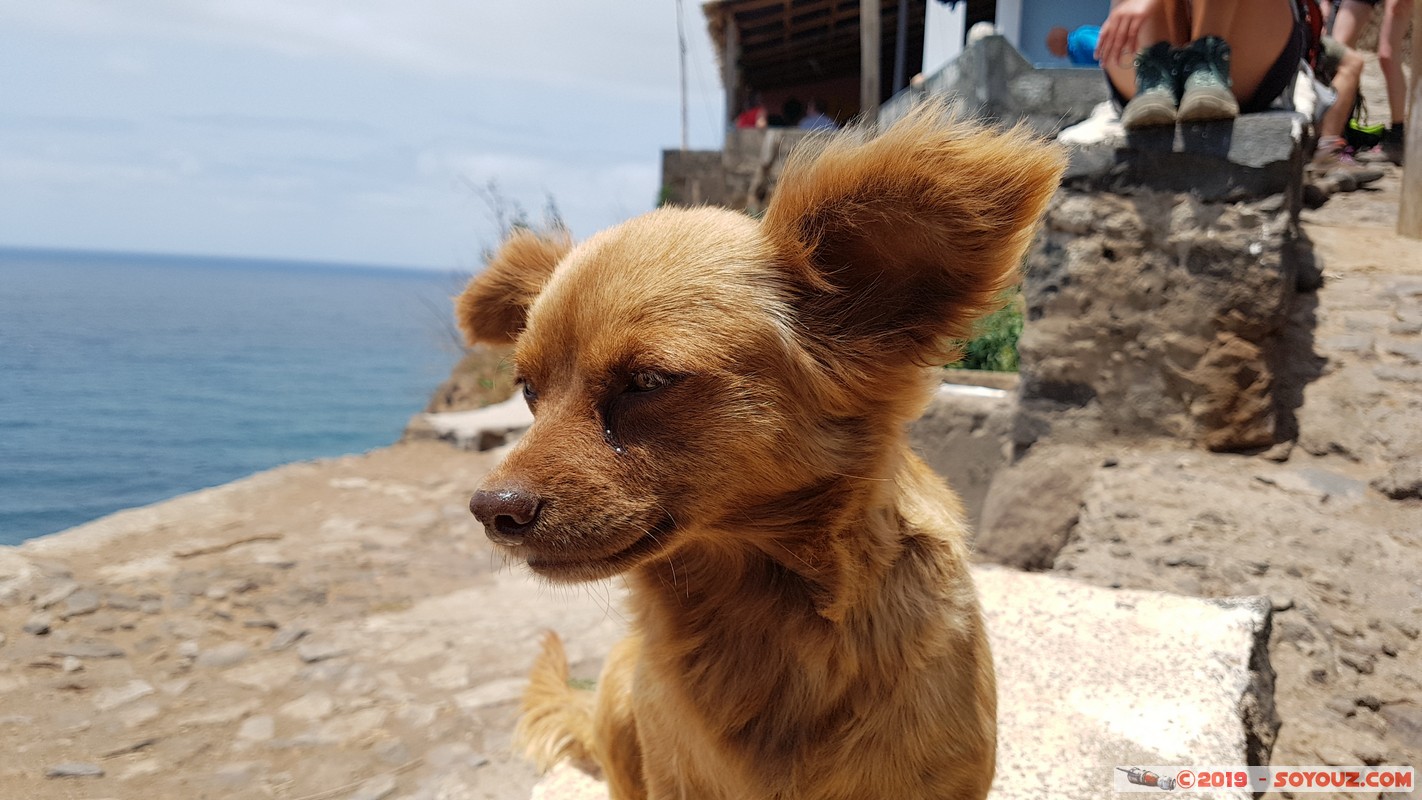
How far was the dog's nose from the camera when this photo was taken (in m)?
1.46

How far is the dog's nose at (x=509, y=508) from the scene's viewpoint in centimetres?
146

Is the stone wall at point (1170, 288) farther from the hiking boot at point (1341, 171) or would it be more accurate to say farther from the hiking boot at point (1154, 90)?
the hiking boot at point (1341, 171)

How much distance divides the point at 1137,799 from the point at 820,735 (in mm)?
1071

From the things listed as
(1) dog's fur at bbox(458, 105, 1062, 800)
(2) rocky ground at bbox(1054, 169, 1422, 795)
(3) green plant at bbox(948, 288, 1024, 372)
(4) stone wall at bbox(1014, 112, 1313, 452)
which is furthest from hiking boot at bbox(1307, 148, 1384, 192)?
(1) dog's fur at bbox(458, 105, 1062, 800)

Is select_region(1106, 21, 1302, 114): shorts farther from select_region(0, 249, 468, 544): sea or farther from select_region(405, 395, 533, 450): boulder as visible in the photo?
select_region(405, 395, 533, 450): boulder

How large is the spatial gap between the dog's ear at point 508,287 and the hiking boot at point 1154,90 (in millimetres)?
2912

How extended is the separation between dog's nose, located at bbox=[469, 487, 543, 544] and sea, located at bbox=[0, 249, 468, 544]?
325 centimetres

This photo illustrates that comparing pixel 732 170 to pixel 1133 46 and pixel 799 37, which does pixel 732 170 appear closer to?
pixel 799 37

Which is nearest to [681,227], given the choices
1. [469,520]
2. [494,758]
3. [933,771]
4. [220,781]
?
[933,771]

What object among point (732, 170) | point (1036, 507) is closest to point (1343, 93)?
point (1036, 507)

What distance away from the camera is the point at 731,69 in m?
15.3

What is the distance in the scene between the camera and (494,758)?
3.40m

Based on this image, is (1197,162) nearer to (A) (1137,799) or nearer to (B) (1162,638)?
(B) (1162,638)

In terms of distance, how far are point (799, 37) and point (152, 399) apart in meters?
12.4
